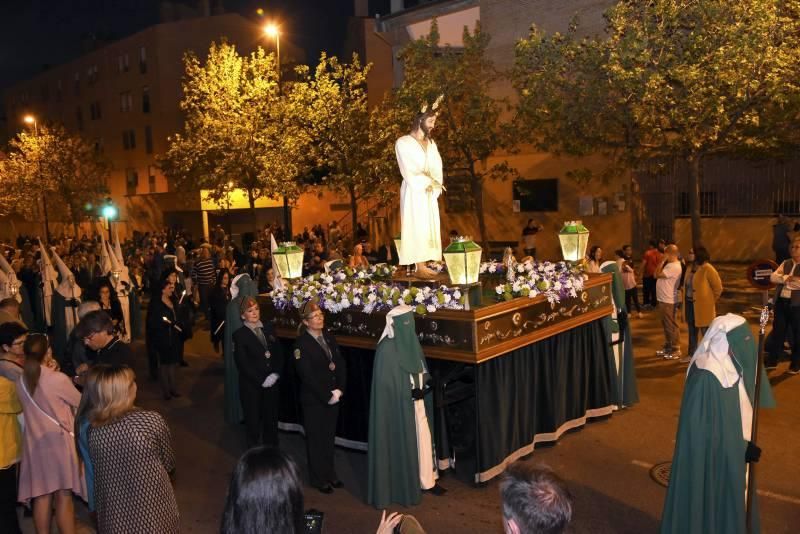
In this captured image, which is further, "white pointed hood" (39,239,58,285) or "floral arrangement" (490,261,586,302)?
"white pointed hood" (39,239,58,285)

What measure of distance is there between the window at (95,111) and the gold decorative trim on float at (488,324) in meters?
45.1

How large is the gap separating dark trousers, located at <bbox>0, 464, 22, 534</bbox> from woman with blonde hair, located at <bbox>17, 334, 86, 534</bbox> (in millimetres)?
110

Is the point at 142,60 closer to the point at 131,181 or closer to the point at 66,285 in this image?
the point at 131,181

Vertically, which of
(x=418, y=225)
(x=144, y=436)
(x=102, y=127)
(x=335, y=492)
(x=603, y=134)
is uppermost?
(x=102, y=127)

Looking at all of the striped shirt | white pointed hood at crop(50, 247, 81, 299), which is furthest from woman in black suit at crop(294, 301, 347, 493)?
the striped shirt

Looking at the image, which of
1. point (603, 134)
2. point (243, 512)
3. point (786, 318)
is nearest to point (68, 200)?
point (603, 134)

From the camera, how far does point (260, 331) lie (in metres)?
8.12

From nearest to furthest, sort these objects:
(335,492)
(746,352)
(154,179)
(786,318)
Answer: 1. (746,352)
2. (335,492)
3. (786,318)
4. (154,179)

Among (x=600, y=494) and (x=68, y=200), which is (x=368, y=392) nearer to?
(x=600, y=494)

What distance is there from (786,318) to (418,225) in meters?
5.95

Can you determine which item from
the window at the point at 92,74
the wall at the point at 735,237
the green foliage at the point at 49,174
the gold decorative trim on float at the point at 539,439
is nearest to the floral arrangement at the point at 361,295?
the gold decorative trim on float at the point at 539,439

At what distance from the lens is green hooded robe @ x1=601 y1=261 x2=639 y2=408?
9070 millimetres

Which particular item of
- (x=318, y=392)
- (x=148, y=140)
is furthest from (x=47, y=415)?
(x=148, y=140)

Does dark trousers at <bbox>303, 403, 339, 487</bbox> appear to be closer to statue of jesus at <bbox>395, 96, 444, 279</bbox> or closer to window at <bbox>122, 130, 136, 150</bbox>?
statue of jesus at <bbox>395, 96, 444, 279</bbox>
